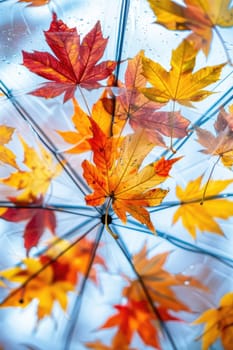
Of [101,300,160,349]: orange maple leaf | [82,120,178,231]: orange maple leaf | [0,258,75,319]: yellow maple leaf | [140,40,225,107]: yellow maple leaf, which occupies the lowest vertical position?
[101,300,160,349]: orange maple leaf

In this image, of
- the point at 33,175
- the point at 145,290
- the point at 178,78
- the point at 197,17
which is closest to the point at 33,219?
the point at 33,175

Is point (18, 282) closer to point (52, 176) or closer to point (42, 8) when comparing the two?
point (52, 176)

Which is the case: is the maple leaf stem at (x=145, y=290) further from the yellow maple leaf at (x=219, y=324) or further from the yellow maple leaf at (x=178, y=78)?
the yellow maple leaf at (x=178, y=78)

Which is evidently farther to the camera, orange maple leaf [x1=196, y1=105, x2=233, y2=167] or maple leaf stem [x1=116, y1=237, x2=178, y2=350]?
orange maple leaf [x1=196, y1=105, x2=233, y2=167]

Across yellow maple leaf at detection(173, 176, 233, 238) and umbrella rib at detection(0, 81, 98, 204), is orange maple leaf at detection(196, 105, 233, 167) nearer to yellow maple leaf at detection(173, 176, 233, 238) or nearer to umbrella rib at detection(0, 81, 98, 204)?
yellow maple leaf at detection(173, 176, 233, 238)

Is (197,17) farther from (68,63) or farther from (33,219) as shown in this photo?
(33,219)

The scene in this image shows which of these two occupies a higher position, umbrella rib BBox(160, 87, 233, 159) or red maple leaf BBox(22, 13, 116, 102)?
red maple leaf BBox(22, 13, 116, 102)

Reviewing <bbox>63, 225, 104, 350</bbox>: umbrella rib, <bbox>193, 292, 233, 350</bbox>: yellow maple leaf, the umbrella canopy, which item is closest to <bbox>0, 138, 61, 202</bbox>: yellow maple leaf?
the umbrella canopy

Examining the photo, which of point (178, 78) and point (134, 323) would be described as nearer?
point (134, 323)
